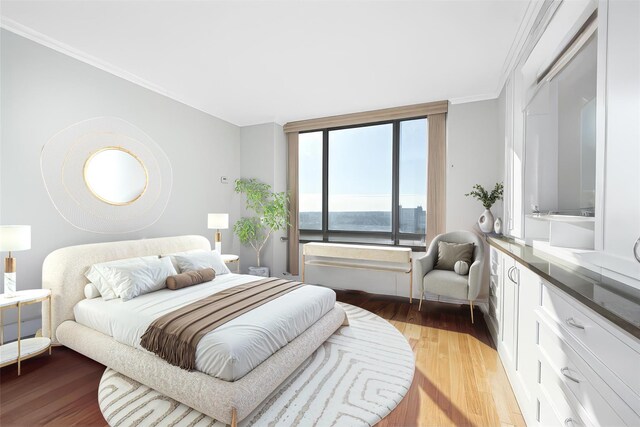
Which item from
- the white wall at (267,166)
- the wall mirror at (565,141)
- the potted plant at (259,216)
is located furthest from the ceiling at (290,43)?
the potted plant at (259,216)

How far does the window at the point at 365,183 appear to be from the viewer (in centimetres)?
424

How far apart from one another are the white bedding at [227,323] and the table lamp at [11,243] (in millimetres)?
476

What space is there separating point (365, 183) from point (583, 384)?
3.74 meters

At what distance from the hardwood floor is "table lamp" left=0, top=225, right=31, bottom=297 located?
0.64 meters

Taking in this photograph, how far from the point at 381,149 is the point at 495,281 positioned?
2.51 m

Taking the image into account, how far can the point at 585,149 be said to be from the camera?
1.72 m

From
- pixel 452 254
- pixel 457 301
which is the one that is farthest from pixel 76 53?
pixel 457 301

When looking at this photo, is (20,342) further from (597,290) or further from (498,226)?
(498,226)

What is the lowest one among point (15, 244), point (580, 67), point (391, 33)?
point (15, 244)

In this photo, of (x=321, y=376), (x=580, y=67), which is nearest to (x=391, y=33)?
(x=580, y=67)

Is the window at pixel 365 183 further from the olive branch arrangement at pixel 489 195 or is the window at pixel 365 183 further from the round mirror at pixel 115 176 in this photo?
the round mirror at pixel 115 176

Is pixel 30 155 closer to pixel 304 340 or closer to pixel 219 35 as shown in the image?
pixel 219 35

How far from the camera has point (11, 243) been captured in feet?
6.81

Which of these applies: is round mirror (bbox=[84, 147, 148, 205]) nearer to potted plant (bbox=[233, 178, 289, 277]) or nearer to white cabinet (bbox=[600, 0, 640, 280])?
potted plant (bbox=[233, 178, 289, 277])
